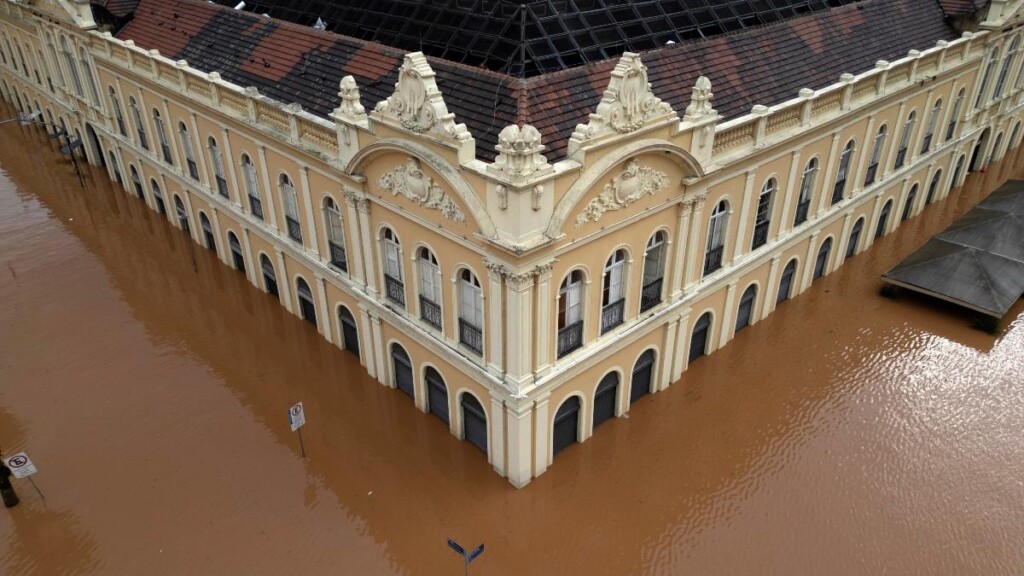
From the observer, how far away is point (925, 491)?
1838 centimetres

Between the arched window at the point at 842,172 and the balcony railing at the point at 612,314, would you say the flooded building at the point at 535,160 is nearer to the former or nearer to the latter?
the balcony railing at the point at 612,314

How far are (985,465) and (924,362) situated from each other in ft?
15.6

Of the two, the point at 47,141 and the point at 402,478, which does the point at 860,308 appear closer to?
the point at 402,478

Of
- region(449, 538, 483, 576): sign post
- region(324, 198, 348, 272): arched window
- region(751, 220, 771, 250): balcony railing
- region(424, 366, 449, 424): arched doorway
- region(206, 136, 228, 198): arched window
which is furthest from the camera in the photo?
region(206, 136, 228, 198): arched window

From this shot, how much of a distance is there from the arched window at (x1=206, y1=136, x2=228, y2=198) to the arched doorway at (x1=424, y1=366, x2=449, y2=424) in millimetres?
11803

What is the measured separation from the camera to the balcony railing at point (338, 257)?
834 inches

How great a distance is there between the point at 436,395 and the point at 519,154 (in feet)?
30.6

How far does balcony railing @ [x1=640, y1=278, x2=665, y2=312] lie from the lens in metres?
19.1

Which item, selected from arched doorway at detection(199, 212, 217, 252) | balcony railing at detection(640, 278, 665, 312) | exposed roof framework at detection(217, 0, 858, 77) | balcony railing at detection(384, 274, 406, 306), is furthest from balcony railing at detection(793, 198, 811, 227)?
arched doorway at detection(199, 212, 217, 252)

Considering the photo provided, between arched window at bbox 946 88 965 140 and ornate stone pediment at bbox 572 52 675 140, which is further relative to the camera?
arched window at bbox 946 88 965 140

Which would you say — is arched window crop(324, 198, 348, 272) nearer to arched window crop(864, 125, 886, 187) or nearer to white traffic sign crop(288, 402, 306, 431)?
white traffic sign crop(288, 402, 306, 431)

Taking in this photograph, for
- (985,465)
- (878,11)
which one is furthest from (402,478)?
(878,11)

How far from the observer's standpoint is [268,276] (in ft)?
87.7

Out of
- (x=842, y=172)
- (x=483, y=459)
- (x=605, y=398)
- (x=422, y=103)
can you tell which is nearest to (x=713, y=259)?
(x=605, y=398)
